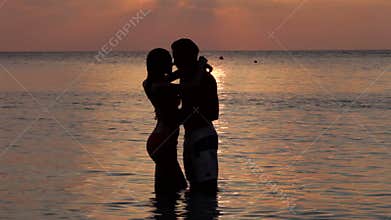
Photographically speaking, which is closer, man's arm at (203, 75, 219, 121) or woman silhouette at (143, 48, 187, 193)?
man's arm at (203, 75, 219, 121)

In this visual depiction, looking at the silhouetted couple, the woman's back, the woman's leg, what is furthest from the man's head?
the woman's leg

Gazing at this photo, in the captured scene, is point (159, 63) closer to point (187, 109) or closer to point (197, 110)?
point (187, 109)

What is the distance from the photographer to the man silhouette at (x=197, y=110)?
31.1 feet

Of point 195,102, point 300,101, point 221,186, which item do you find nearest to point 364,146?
point 221,186

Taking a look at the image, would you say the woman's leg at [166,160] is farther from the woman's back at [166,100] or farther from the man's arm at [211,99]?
the man's arm at [211,99]

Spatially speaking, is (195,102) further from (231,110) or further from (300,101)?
(300,101)

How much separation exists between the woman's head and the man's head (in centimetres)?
22

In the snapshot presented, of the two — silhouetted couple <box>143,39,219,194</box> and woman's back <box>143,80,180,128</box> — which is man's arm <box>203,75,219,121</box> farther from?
woman's back <box>143,80,180,128</box>

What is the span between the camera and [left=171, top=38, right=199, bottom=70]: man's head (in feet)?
31.3

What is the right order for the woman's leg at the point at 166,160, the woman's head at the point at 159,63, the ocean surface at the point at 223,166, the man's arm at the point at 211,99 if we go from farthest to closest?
the ocean surface at the point at 223,166 → the woman's leg at the point at 166,160 → the woman's head at the point at 159,63 → the man's arm at the point at 211,99

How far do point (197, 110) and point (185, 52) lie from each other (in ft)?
2.21

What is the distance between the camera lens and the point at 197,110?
Answer: 955 centimetres

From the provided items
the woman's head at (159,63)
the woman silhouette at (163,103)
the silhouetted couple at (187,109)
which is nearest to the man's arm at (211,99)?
the silhouetted couple at (187,109)

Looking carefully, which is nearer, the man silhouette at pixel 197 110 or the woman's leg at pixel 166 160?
the man silhouette at pixel 197 110
